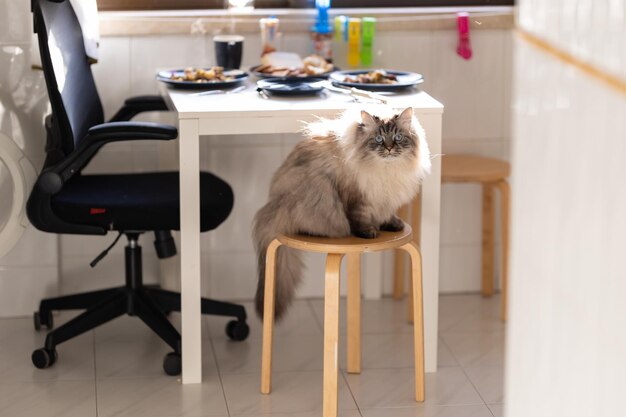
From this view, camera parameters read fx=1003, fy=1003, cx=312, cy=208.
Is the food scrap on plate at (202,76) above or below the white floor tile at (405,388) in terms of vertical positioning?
above

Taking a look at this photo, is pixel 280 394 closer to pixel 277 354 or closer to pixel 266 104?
pixel 277 354

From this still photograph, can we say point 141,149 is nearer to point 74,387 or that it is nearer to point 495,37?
point 74,387

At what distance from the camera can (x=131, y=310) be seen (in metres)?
3.36

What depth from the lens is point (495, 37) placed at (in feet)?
12.7

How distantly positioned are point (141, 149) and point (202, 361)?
0.89m

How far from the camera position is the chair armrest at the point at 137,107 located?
11.5 ft

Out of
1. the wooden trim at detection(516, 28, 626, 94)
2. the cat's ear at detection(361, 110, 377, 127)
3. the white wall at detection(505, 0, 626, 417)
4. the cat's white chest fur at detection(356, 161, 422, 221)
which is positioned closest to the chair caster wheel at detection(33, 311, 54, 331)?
the cat's white chest fur at detection(356, 161, 422, 221)

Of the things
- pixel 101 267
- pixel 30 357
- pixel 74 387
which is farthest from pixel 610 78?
pixel 101 267

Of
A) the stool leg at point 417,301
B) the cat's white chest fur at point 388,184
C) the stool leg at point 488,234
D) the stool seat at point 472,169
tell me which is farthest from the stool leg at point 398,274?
the cat's white chest fur at point 388,184

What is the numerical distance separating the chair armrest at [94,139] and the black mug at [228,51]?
2.00 feet

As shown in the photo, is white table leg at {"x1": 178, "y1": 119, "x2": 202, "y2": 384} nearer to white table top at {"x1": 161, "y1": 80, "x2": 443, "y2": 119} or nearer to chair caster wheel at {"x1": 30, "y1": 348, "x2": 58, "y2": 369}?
white table top at {"x1": 161, "y1": 80, "x2": 443, "y2": 119}

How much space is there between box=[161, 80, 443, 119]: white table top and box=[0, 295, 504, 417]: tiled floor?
0.85 meters

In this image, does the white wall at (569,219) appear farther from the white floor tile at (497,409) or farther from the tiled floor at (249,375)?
the tiled floor at (249,375)

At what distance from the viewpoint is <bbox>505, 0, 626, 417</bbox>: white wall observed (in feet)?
4.18
